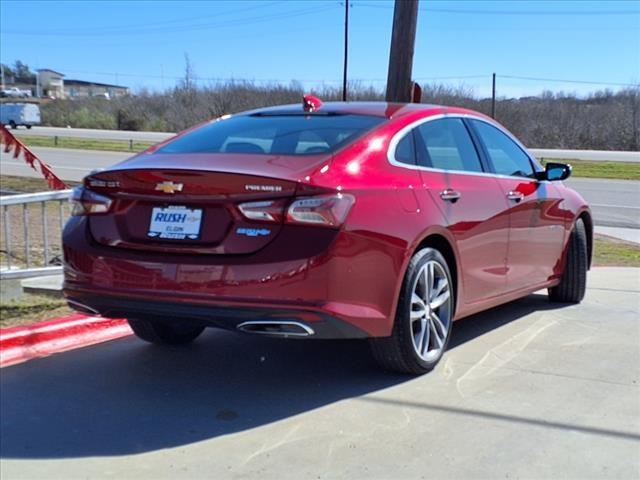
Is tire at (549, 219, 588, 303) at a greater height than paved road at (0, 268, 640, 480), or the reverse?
tire at (549, 219, 588, 303)

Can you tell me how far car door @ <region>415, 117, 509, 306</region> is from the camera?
16.2 ft

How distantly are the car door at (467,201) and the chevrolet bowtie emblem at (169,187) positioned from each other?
1.52 meters

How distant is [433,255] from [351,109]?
1.23 metres

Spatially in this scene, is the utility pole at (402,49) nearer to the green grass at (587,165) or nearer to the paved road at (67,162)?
the paved road at (67,162)

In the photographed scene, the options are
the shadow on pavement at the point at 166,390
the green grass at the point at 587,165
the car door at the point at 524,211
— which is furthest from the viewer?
the green grass at the point at 587,165

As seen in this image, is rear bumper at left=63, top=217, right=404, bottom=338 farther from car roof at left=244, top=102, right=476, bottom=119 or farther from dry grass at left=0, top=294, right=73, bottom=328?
dry grass at left=0, top=294, right=73, bottom=328

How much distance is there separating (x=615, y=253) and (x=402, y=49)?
13.0ft

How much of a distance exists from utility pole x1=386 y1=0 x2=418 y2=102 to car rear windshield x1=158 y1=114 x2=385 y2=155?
5675 millimetres

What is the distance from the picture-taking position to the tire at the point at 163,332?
17.5 feet

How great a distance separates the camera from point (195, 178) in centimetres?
412

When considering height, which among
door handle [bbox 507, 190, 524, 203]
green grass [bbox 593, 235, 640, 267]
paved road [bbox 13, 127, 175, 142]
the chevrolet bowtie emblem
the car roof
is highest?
the car roof

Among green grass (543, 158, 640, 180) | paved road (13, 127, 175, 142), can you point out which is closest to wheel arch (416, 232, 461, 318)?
green grass (543, 158, 640, 180)

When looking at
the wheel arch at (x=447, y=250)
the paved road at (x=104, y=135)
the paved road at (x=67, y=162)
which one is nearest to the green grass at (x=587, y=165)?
the paved road at (x=67, y=162)

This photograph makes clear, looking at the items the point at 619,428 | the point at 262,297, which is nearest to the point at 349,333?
the point at 262,297
